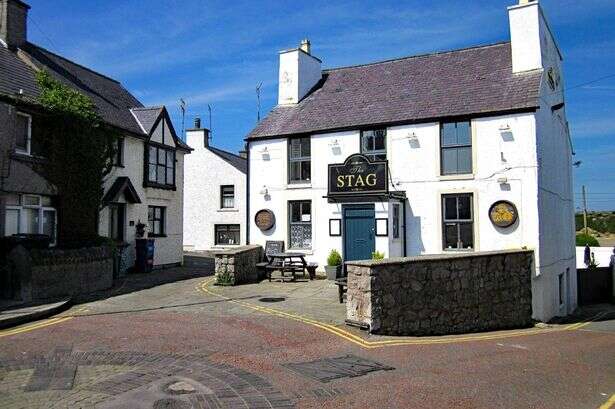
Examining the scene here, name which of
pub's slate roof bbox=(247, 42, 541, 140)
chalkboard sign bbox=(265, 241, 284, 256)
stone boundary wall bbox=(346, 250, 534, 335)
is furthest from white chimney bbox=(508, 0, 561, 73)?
chalkboard sign bbox=(265, 241, 284, 256)

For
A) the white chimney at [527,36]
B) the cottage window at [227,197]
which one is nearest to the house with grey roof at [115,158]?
the cottage window at [227,197]

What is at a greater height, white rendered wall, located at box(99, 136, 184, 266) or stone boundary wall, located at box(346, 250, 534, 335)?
white rendered wall, located at box(99, 136, 184, 266)

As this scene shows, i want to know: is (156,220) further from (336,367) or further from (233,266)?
(336,367)

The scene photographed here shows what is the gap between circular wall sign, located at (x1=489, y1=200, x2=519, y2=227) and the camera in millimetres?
16097

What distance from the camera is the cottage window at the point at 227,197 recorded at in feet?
112

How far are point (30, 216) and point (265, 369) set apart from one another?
12772 millimetres

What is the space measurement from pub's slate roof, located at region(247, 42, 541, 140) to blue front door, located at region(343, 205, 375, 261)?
10.9ft

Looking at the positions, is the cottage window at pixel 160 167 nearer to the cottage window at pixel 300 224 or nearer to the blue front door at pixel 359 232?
the cottage window at pixel 300 224

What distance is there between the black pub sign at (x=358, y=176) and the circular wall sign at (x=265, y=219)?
2.98 m

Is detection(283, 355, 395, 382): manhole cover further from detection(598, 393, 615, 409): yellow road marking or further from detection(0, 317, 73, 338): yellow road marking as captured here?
detection(0, 317, 73, 338): yellow road marking

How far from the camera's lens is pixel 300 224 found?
19.7 metres

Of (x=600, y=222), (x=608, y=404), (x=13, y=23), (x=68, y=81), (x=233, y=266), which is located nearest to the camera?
(x=608, y=404)

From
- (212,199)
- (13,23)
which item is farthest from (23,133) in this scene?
(212,199)

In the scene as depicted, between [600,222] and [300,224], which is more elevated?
[600,222]
